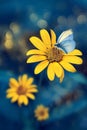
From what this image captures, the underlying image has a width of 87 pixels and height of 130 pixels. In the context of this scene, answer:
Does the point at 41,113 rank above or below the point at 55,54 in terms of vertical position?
below

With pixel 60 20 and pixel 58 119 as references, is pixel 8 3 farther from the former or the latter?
pixel 58 119

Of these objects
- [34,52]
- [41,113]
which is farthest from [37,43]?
[41,113]

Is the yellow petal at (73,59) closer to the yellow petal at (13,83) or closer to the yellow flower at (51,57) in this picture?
the yellow flower at (51,57)

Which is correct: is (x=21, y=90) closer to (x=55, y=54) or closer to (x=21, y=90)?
(x=21, y=90)

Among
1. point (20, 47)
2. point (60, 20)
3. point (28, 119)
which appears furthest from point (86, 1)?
point (28, 119)

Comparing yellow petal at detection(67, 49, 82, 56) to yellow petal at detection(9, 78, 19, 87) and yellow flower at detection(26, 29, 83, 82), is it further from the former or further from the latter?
yellow petal at detection(9, 78, 19, 87)
